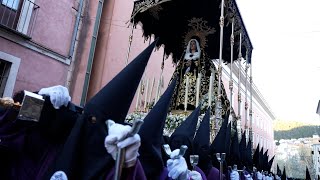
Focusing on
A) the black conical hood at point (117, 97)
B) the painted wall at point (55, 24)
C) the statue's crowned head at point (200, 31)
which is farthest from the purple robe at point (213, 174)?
the painted wall at point (55, 24)

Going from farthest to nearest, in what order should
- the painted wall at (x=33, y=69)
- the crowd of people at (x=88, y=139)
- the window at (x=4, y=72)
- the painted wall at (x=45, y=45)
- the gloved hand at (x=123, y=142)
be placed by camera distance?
the painted wall at (x=45, y=45) → the painted wall at (x=33, y=69) → the window at (x=4, y=72) → the crowd of people at (x=88, y=139) → the gloved hand at (x=123, y=142)

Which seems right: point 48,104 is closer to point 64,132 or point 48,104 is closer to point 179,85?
point 64,132

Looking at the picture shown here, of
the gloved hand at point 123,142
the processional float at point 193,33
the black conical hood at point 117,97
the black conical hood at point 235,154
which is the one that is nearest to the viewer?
the gloved hand at point 123,142

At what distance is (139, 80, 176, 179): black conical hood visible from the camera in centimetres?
178

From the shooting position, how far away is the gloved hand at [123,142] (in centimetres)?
123

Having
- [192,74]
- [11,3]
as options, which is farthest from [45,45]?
[192,74]

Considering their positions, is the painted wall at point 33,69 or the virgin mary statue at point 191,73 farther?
the painted wall at point 33,69

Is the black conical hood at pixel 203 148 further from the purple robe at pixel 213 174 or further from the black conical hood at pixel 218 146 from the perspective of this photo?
the black conical hood at pixel 218 146

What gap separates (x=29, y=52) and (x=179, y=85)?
4.08 m

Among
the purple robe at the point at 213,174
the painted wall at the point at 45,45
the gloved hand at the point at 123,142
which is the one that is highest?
the painted wall at the point at 45,45

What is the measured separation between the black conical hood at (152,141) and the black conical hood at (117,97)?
25cm

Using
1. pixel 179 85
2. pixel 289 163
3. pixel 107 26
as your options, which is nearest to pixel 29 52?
pixel 107 26

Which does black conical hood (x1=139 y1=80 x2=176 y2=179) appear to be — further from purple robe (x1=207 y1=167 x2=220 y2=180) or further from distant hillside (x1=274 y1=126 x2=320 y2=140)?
distant hillside (x1=274 y1=126 x2=320 y2=140)

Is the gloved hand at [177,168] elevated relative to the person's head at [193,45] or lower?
lower
